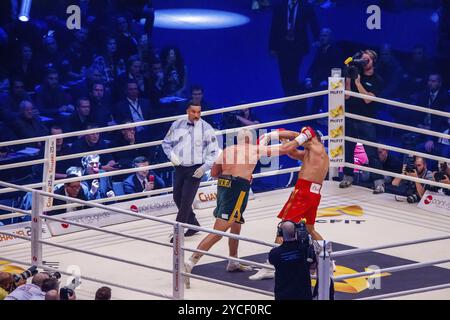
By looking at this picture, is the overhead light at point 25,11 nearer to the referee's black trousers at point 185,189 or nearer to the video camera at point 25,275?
the referee's black trousers at point 185,189

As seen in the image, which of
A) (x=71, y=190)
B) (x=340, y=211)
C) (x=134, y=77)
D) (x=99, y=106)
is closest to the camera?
(x=71, y=190)

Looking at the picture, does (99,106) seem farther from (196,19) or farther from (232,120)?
(196,19)

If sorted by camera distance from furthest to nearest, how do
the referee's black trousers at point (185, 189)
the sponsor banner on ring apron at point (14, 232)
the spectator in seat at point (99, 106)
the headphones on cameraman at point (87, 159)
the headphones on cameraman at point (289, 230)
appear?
the spectator in seat at point (99, 106), the headphones on cameraman at point (87, 159), the sponsor banner on ring apron at point (14, 232), the referee's black trousers at point (185, 189), the headphones on cameraman at point (289, 230)

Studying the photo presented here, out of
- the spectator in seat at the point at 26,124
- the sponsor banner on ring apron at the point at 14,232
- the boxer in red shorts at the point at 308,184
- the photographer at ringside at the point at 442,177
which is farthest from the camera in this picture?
the spectator in seat at the point at 26,124

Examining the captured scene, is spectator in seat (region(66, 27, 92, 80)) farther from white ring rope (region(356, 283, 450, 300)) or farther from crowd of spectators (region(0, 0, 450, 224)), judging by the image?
white ring rope (region(356, 283, 450, 300))

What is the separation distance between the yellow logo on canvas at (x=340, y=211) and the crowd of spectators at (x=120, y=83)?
51.4 inches

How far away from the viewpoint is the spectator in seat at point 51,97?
12.6 meters

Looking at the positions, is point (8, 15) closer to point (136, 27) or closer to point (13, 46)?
point (13, 46)

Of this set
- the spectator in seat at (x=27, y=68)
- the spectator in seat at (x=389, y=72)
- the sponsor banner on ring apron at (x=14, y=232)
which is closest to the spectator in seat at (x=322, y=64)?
the spectator in seat at (x=389, y=72)

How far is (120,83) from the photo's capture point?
13.2 meters

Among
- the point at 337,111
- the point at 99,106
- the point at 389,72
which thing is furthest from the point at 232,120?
the point at 389,72

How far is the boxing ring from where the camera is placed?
860 cm

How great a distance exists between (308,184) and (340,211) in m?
1.60
